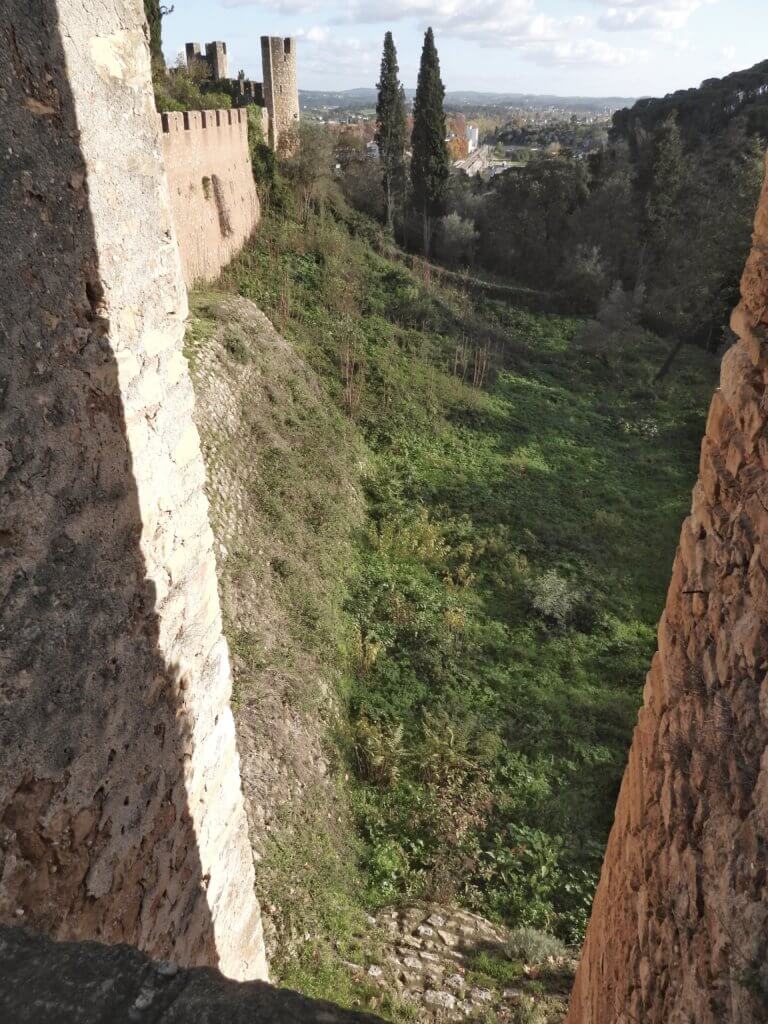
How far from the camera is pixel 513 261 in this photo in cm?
2673

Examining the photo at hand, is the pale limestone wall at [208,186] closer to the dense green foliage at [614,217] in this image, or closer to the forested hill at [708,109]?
the dense green foliage at [614,217]

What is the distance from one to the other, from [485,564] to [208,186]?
9.39 m

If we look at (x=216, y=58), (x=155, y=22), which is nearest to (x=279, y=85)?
(x=216, y=58)

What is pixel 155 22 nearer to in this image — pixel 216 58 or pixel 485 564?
pixel 216 58

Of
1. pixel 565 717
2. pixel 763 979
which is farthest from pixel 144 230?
pixel 565 717

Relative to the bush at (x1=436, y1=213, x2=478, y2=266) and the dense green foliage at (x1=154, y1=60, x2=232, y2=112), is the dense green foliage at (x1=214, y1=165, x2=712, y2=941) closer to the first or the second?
the dense green foliage at (x1=154, y1=60, x2=232, y2=112)

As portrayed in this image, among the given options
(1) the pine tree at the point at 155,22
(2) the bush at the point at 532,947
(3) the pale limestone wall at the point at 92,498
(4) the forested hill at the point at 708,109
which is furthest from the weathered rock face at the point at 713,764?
(4) the forested hill at the point at 708,109

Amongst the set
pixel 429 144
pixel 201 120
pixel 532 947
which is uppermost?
pixel 429 144

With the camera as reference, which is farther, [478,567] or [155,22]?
[155,22]

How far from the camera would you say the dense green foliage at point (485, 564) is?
6512 millimetres

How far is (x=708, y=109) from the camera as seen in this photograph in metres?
35.9

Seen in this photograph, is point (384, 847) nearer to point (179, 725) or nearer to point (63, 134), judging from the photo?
point (179, 725)

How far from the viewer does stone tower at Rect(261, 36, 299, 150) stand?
62.1ft

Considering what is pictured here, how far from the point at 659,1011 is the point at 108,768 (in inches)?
77.5
